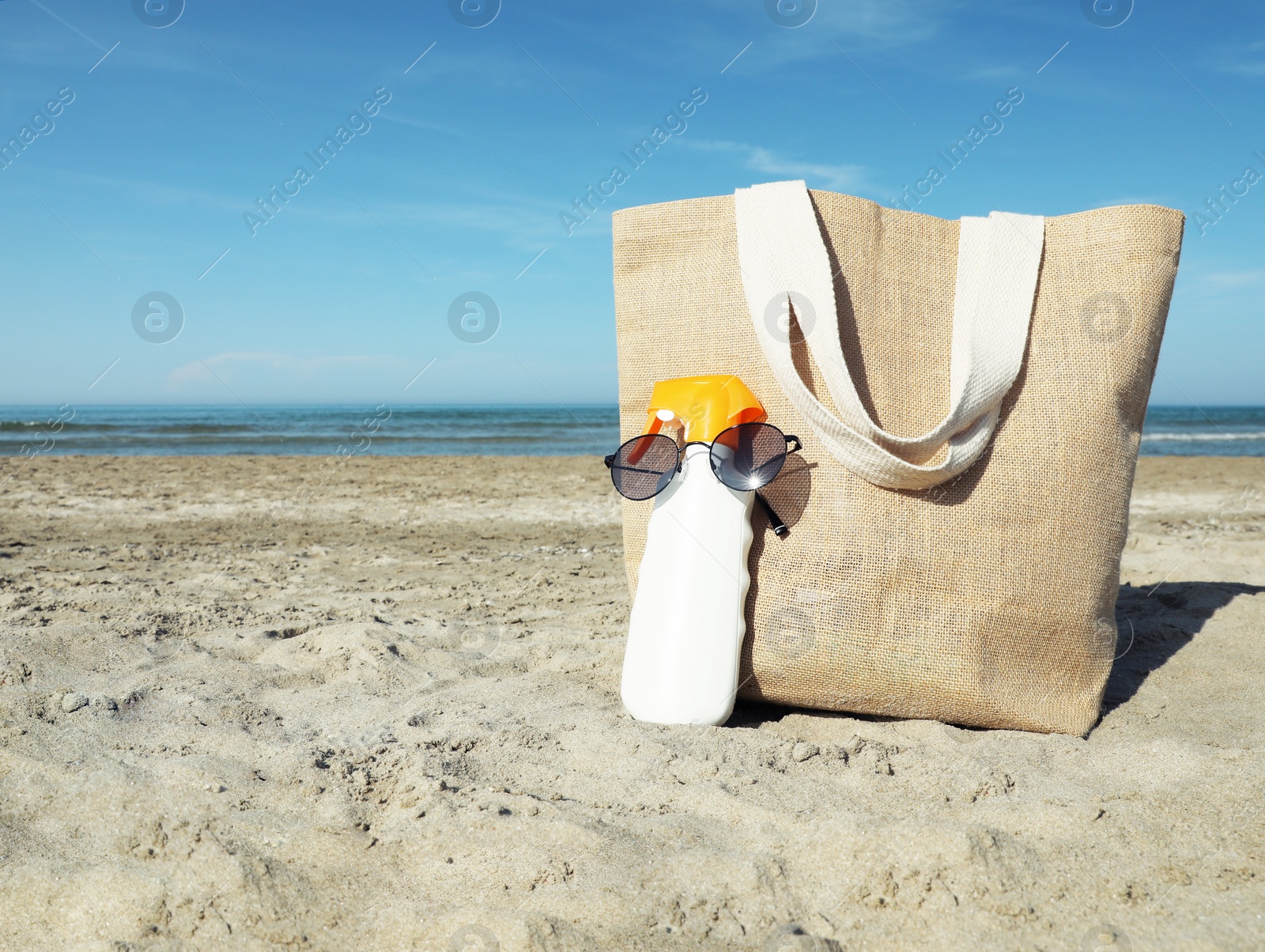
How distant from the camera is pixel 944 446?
230cm

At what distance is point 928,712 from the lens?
2.36 m

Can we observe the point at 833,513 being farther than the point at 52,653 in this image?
No

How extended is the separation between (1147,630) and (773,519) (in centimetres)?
186

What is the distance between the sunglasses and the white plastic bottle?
39 millimetres

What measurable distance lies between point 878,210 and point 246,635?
8.88ft

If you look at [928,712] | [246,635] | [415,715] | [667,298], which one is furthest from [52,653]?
[928,712]

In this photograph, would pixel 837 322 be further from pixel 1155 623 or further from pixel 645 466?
pixel 1155 623

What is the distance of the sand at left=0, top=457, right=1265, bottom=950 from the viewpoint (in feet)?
4.73

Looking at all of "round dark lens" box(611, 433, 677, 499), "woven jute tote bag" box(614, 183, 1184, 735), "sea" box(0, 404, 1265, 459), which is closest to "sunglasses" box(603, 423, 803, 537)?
"round dark lens" box(611, 433, 677, 499)

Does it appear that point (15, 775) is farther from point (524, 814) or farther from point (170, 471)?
point (170, 471)

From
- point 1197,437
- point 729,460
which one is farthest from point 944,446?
point 1197,437

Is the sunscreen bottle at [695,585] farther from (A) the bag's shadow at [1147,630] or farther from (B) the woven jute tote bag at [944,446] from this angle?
(A) the bag's shadow at [1147,630]

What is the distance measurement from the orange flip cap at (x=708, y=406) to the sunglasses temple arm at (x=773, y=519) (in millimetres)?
228

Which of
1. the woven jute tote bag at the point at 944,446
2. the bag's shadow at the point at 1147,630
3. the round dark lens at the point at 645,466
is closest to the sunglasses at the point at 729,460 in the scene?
the round dark lens at the point at 645,466
